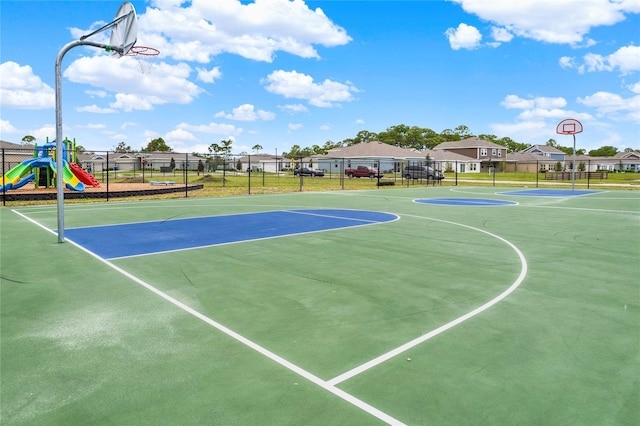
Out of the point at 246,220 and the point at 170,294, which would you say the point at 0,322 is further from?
the point at 246,220

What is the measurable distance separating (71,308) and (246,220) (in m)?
8.54

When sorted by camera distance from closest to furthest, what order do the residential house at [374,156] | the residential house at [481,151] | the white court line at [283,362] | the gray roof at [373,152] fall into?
the white court line at [283,362]
the residential house at [374,156]
the gray roof at [373,152]
the residential house at [481,151]

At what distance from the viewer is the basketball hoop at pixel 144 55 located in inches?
456

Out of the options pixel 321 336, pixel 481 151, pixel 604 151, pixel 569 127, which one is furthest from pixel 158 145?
pixel 604 151

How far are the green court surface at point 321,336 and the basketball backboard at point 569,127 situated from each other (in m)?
22.8

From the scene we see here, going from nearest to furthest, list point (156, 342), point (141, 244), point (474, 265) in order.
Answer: point (156, 342) → point (474, 265) → point (141, 244)

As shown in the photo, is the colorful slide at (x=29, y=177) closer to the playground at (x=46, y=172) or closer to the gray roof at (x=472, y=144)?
the playground at (x=46, y=172)

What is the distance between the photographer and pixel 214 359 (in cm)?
408

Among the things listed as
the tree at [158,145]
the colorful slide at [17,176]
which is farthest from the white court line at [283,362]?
the tree at [158,145]

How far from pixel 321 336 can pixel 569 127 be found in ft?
100

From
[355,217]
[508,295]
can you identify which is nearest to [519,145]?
[355,217]

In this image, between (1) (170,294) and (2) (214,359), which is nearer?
(2) (214,359)

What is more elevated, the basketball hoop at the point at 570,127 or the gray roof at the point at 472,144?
the gray roof at the point at 472,144

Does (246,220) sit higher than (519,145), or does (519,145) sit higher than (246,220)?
(519,145)
